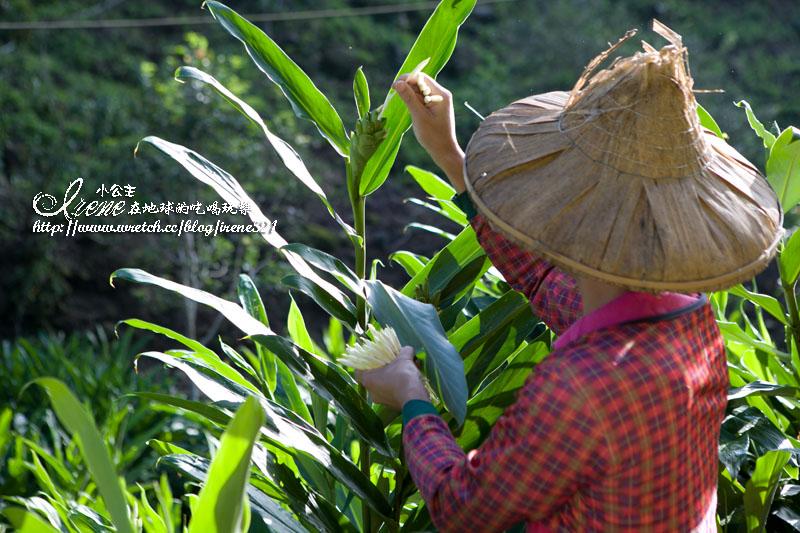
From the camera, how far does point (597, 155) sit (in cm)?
68

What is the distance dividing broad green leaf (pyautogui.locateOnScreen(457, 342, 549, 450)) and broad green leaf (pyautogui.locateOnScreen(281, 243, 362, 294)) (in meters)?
0.20

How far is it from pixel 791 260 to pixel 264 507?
710 mm

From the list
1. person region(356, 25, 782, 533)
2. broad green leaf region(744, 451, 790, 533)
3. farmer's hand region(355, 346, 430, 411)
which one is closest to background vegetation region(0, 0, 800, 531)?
broad green leaf region(744, 451, 790, 533)

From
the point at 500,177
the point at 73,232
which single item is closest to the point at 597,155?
Answer: the point at 500,177

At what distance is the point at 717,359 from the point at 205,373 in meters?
0.56

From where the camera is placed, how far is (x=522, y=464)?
2.09ft

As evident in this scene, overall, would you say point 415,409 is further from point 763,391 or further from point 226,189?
point 763,391

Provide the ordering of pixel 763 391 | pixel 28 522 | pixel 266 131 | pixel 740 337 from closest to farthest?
pixel 28 522
pixel 266 131
pixel 763 391
pixel 740 337

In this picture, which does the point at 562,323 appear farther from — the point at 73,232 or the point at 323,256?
the point at 73,232

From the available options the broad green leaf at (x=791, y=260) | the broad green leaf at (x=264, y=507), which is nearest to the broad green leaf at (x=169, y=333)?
the broad green leaf at (x=264, y=507)

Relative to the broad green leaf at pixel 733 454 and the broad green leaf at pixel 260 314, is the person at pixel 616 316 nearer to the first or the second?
the broad green leaf at pixel 733 454

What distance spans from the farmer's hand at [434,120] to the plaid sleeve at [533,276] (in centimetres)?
6

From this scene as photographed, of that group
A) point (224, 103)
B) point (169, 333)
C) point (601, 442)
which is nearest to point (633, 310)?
point (601, 442)

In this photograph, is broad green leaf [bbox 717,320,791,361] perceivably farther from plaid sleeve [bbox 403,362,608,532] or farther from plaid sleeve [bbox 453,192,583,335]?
plaid sleeve [bbox 403,362,608,532]
